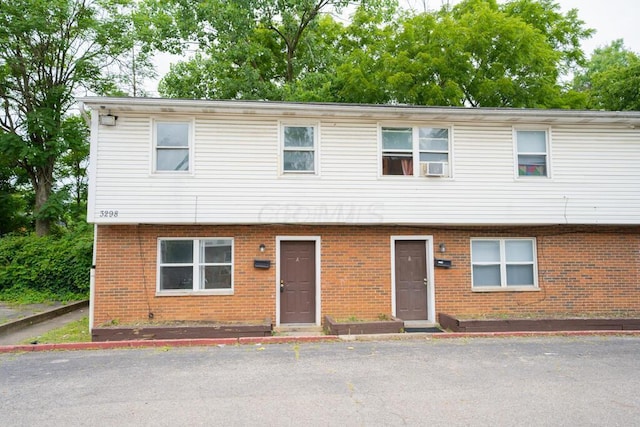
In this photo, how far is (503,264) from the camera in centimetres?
1047

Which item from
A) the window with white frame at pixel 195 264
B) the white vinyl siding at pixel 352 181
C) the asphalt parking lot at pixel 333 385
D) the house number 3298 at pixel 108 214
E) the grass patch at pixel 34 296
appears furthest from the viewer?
the grass patch at pixel 34 296

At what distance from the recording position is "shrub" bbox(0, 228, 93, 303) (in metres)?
14.0

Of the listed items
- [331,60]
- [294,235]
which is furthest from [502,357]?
[331,60]

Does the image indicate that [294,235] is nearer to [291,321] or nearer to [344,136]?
[291,321]

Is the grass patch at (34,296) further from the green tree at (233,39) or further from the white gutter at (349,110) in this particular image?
the green tree at (233,39)

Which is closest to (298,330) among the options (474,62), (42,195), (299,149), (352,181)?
(352,181)

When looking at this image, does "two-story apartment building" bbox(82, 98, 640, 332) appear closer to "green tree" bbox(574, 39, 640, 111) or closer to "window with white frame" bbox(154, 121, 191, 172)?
"window with white frame" bbox(154, 121, 191, 172)

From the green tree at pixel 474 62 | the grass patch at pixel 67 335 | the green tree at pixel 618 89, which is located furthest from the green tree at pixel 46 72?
the green tree at pixel 618 89

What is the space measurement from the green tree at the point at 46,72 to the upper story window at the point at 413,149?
14.2 metres

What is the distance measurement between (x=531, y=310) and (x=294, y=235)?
6.30 meters

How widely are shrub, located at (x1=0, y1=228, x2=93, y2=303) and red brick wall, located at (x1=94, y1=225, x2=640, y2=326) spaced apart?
598 cm

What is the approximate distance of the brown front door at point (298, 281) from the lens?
9.99 m

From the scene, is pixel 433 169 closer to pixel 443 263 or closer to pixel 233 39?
pixel 443 263

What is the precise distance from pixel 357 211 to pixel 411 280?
2345 millimetres
